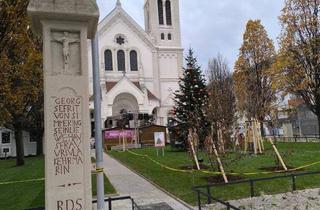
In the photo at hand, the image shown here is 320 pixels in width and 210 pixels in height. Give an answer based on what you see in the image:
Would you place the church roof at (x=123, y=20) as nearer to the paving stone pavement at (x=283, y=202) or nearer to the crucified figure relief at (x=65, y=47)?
the paving stone pavement at (x=283, y=202)

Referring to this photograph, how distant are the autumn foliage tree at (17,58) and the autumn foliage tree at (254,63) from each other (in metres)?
22.0

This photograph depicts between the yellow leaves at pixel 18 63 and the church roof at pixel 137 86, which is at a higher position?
the church roof at pixel 137 86

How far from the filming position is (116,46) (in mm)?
60969

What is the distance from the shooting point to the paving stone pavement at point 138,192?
11.1 m

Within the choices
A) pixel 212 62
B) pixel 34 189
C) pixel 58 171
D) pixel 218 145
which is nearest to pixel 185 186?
pixel 218 145

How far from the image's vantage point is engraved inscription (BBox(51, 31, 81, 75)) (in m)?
6.50

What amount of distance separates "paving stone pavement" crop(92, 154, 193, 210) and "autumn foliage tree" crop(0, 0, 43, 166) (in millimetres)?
5855

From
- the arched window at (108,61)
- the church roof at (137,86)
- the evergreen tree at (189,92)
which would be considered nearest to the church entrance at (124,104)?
the church roof at (137,86)

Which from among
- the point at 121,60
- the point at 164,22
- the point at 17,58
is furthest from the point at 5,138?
the point at 164,22

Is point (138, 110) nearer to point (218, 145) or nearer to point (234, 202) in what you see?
point (218, 145)

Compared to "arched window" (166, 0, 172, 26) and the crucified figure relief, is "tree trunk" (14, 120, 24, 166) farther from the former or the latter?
"arched window" (166, 0, 172, 26)

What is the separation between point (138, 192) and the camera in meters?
13.3

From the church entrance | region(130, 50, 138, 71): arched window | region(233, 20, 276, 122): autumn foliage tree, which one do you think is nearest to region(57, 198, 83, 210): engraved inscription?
region(233, 20, 276, 122): autumn foliage tree

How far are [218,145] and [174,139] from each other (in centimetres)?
1653
